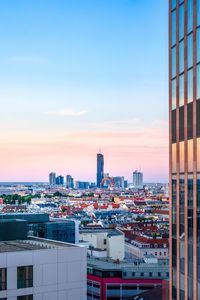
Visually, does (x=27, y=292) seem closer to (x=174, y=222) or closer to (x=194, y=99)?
(x=174, y=222)

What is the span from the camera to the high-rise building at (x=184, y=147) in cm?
2480

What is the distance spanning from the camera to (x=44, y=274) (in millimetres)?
40062

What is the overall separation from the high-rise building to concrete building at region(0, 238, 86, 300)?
1424 centimetres

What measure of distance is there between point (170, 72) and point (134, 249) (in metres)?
136

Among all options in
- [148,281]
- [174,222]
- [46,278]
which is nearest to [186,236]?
[174,222]

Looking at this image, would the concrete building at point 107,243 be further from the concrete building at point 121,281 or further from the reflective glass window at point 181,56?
the reflective glass window at point 181,56

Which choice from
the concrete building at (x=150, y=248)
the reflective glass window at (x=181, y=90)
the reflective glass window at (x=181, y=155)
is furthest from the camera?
the concrete building at (x=150, y=248)

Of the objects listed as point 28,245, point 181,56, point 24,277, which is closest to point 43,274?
point 24,277

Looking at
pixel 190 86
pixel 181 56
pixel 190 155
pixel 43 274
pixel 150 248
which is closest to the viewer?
pixel 190 155

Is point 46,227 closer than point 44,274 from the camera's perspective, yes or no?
No

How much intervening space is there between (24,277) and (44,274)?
4.45ft

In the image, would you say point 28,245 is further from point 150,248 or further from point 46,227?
point 150,248

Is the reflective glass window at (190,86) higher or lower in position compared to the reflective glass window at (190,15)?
lower

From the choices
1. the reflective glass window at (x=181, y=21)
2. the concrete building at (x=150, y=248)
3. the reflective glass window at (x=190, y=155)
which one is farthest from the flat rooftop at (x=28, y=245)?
the concrete building at (x=150, y=248)
